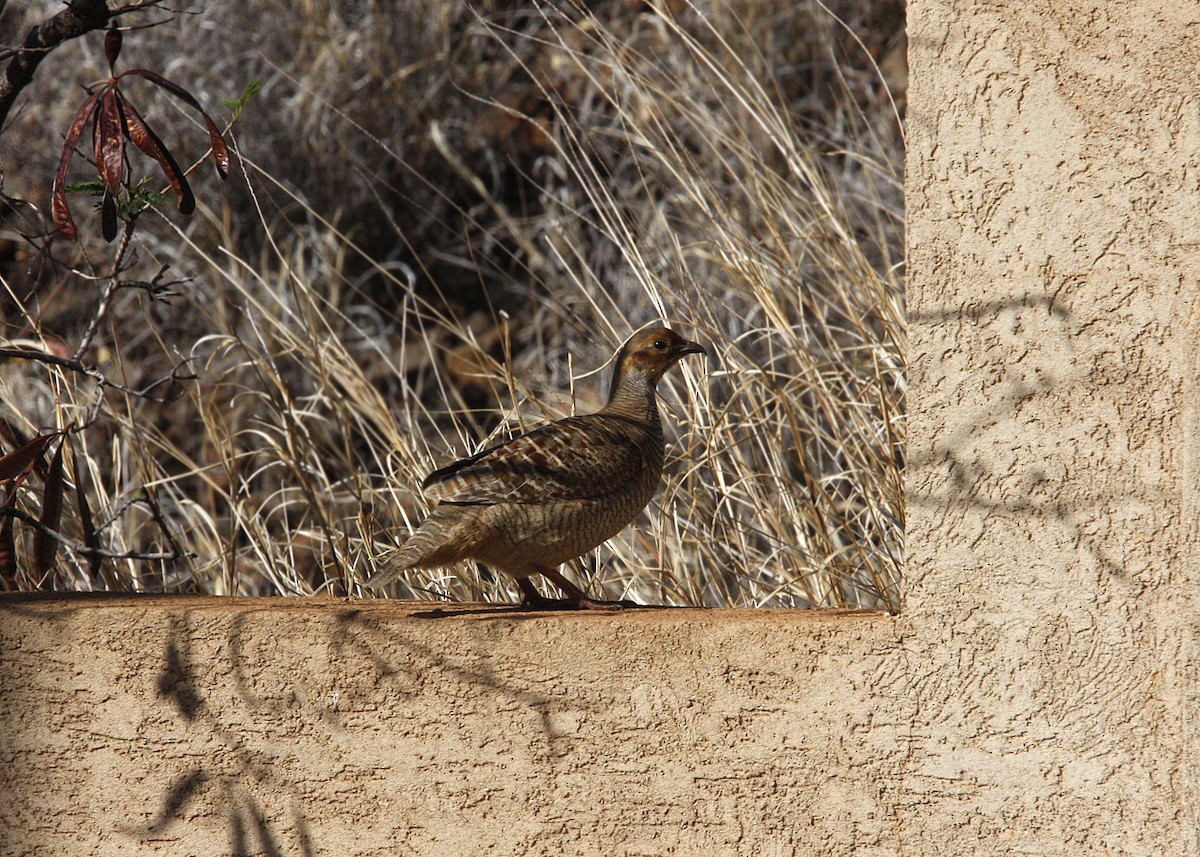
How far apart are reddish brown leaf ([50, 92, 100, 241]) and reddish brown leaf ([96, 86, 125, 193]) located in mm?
25

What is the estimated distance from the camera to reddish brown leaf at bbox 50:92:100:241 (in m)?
2.60

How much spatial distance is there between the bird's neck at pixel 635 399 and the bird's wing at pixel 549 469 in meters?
0.28

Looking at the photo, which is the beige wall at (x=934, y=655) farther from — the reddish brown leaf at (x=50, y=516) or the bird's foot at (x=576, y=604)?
the reddish brown leaf at (x=50, y=516)

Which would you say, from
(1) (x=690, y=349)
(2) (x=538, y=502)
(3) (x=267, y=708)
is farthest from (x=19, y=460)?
(1) (x=690, y=349)

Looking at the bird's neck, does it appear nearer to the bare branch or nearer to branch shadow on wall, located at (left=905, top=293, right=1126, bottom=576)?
branch shadow on wall, located at (left=905, top=293, right=1126, bottom=576)

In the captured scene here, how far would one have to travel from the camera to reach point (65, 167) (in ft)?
8.84

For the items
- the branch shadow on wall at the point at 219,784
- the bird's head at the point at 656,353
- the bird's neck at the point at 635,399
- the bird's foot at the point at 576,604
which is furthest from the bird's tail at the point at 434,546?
the bird's head at the point at 656,353

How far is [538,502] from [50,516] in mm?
1259

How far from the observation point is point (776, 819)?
2373mm

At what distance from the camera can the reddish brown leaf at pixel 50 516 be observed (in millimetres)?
3289

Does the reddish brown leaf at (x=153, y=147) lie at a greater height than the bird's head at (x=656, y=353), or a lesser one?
greater

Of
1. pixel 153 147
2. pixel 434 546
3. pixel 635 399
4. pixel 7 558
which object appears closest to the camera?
pixel 153 147

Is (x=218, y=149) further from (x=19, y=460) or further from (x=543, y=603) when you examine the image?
(x=543, y=603)

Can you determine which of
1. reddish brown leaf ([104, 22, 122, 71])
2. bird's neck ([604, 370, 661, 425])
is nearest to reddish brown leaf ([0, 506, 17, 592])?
reddish brown leaf ([104, 22, 122, 71])
